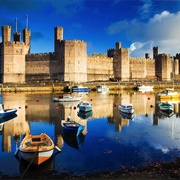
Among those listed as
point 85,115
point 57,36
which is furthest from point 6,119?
point 57,36

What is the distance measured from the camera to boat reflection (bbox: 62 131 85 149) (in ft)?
47.2

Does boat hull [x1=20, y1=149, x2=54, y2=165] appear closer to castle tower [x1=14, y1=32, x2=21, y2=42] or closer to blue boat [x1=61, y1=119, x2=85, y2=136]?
blue boat [x1=61, y1=119, x2=85, y2=136]

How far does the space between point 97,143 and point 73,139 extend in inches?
58.5

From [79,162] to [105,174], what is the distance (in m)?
1.81

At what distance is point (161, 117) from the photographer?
23234mm

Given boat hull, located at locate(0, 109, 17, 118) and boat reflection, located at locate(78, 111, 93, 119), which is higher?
boat hull, located at locate(0, 109, 17, 118)

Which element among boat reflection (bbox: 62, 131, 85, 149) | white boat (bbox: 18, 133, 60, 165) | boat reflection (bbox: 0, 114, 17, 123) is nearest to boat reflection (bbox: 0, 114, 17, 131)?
boat reflection (bbox: 0, 114, 17, 123)

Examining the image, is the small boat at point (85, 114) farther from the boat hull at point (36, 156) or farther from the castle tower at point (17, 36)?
the castle tower at point (17, 36)

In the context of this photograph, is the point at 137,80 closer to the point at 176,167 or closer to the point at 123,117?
the point at 123,117

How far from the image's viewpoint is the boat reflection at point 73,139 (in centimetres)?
1438

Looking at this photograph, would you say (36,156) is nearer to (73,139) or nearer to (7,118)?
(73,139)

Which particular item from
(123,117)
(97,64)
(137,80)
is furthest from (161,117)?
(137,80)

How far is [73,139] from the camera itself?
15.3 m

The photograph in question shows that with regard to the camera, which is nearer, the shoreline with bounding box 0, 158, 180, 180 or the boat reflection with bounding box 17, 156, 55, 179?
the shoreline with bounding box 0, 158, 180, 180
